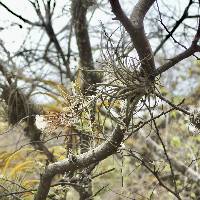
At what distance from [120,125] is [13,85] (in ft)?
5.80

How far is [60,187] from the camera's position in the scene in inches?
140

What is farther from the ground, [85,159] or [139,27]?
[139,27]

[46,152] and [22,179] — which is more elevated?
[46,152]

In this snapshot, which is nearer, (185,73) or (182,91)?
(182,91)

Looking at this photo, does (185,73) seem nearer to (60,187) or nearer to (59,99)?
(59,99)

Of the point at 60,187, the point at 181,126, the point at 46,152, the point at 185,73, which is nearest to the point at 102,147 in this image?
the point at 60,187

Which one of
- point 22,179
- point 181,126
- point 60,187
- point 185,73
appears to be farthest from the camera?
point 185,73

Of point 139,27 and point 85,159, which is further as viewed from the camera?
point 85,159

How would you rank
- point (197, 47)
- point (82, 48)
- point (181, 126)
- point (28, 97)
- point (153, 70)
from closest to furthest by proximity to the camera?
point (197, 47) < point (153, 70) < point (28, 97) < point (82, 48) < point (181, 126)

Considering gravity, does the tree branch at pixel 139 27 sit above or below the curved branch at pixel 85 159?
above

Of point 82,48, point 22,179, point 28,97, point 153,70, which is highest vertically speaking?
point 82,48

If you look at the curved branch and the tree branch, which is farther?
the curved branch

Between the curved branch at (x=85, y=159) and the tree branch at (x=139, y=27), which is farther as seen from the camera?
the curved branch at (x=85, y=159)

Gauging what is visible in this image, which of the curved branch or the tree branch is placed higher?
the tree branch
